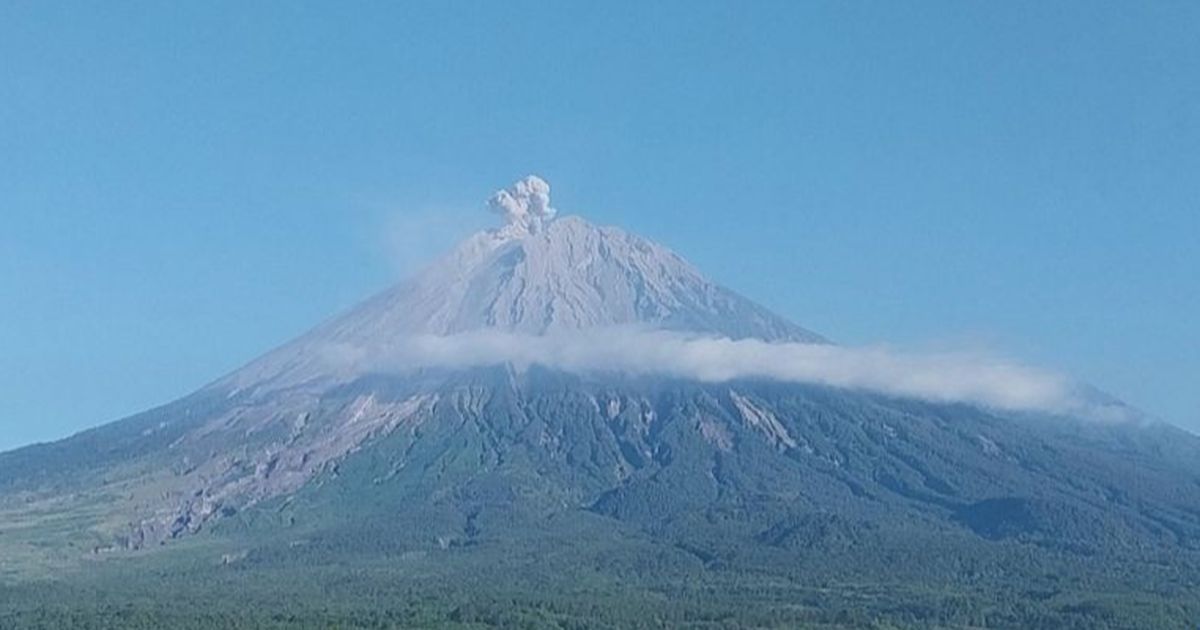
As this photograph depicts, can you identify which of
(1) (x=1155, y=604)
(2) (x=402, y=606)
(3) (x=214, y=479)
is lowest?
(1) (x=1155, y=604)

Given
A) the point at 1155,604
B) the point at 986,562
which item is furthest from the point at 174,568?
the point at 1155,604

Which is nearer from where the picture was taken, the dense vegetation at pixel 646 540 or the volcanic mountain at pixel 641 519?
the dense vegetation at pixel 646 540

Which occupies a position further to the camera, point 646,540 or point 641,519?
point 641,519

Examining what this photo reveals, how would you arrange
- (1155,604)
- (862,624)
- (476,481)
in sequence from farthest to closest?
(476,481)
(1155,604)
(862,624)

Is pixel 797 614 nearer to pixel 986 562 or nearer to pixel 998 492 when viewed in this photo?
pixel 986 562

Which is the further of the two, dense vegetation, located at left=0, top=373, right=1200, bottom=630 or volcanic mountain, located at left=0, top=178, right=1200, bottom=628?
volcanic mountain, located at left=0, top=178, right=1200, bottom=628

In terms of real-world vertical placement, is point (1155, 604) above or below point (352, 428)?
below

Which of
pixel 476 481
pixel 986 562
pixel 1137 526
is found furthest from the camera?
pixel 476 481

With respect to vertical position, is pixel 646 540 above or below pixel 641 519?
below

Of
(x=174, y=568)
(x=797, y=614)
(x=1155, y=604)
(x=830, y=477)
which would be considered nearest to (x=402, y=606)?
(x=797, y=614)

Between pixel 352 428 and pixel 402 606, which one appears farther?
pixel 352 428
